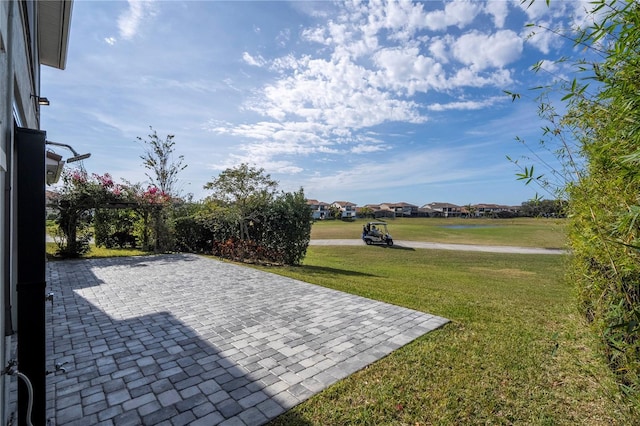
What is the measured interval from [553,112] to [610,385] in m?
2.22

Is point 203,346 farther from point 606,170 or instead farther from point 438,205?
point 438,205

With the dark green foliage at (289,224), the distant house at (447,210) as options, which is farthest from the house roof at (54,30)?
the distant house at (447,210)

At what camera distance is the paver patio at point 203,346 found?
8.00 ft

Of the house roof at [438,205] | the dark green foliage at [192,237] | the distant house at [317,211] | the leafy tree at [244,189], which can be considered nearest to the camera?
the leafy tree at [244,189]

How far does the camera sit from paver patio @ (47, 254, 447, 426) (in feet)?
8.00

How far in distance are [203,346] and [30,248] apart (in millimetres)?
2431

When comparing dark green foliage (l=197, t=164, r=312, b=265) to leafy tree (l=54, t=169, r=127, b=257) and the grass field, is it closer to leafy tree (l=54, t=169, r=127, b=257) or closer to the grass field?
leafy tree (l=54, t=169, r=127, b=257)

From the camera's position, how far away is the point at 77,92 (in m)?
7.11

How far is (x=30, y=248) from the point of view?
1587 mm

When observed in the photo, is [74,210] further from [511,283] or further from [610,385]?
[511,283]

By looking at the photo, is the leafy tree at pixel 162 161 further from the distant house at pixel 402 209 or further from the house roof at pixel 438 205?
the house roof at pixel 438 205

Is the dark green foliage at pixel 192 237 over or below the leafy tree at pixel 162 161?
below

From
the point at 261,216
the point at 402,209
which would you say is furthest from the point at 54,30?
the point at 402,209

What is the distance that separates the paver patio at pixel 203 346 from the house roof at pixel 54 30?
458cm
